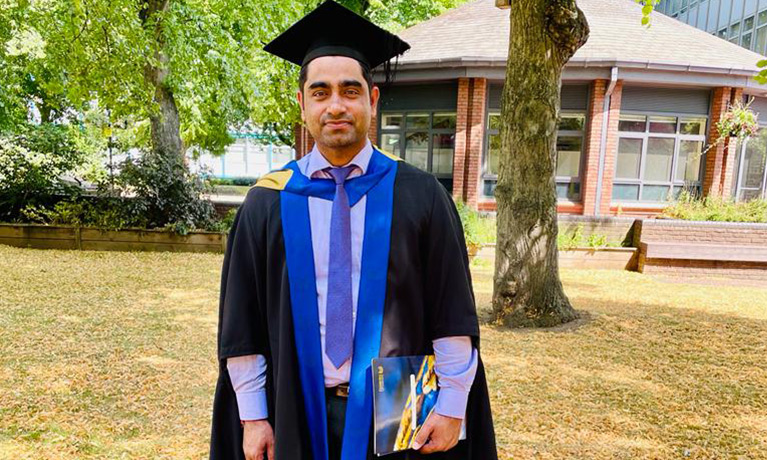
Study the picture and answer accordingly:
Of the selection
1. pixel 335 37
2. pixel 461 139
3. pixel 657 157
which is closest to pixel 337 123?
pixel 335 37

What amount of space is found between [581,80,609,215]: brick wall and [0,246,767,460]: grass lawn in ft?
19.5

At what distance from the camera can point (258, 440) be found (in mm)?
1762

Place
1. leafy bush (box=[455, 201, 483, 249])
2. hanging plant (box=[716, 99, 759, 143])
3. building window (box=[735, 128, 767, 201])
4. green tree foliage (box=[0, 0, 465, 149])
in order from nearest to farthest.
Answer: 1. green tree foliage (box=[0, 0, 465, 149])
2. leafy bush (box=[455, 201, 483, 249])
3. hanging plant (box=[716, 99, 759, 143])
4. building window (box=[735, 128, 767, 201])

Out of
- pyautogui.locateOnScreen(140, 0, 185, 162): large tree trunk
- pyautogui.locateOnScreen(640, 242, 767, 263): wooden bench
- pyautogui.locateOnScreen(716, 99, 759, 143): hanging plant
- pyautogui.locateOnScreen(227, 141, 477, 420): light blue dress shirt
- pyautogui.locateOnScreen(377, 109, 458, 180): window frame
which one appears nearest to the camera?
pyautogui.locateOnScreen(227, 141, 477, 420): light blue dress shirt

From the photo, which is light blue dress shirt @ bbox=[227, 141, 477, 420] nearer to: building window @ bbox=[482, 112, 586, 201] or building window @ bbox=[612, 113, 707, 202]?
building window @ bbox=[482, 112, 586, 201]

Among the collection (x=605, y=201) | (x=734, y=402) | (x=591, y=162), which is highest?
(x=591, y=162)

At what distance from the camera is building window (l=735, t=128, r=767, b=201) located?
49.6 feet

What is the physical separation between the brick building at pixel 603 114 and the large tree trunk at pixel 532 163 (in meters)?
7.41

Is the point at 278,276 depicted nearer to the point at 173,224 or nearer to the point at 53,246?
the point at 173,224

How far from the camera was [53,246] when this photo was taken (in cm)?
1003

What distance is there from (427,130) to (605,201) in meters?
5.26

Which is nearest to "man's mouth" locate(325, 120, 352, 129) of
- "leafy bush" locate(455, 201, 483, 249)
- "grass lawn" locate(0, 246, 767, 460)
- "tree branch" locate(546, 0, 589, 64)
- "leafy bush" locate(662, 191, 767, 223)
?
"grass lawn" locate(0, 246, 767, 460)

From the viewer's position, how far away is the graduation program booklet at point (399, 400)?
5.24 feet

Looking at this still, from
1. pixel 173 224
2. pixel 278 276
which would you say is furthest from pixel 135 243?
pixel 278 276
